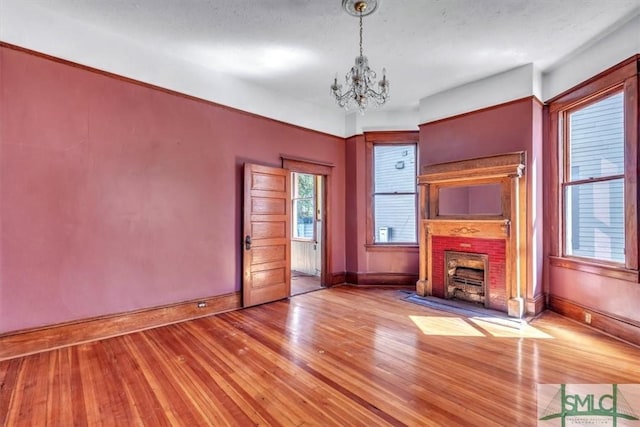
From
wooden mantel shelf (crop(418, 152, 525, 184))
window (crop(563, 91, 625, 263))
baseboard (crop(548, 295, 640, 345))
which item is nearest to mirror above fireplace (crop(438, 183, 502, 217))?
wooden mantel shelf (crop(418, 152, 525, 184))

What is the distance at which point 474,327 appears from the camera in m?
3.59

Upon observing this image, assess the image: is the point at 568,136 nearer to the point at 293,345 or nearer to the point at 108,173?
the point at 293,345

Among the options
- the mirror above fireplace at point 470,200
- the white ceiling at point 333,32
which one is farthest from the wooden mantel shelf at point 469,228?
the white ceiling at point 333,32

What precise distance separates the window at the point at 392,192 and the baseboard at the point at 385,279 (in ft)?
1.86

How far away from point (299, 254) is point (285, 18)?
4949mm

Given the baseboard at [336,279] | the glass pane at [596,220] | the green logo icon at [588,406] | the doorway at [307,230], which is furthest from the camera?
the doorway at [307,230]

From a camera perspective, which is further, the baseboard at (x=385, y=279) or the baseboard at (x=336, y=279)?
the baseboard at (x=336, y=279)

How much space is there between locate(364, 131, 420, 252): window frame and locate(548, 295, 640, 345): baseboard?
2.12m

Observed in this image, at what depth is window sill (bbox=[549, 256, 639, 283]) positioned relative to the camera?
317 centimetres

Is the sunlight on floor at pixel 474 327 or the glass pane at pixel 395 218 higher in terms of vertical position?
the glass pane at pixel 395 218

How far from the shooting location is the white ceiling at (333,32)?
2885mm

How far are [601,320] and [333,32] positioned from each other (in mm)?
4240

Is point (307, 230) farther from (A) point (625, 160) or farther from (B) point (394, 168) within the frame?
(A) point (625, 160)

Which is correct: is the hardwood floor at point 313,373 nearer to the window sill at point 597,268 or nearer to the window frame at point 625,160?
the window sill at point 597,268
